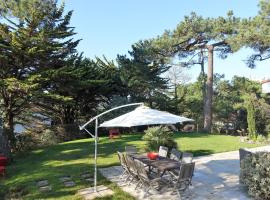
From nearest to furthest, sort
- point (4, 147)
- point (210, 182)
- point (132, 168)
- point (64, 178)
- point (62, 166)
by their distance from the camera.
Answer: point (132, 168), point (210, 182), point (64, 178), point (62, 166), point (4, 147)

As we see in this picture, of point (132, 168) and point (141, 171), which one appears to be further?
point (132, 168)

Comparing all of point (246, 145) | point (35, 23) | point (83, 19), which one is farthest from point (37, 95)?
point (246, 145)

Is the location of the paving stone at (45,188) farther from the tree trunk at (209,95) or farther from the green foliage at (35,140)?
the tree trunk at (209,95)

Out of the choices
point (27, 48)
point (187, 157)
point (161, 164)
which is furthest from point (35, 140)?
point (161, 164)

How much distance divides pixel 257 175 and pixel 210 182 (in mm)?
1759

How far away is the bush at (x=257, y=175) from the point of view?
792 cm

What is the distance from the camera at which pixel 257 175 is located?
8.13m

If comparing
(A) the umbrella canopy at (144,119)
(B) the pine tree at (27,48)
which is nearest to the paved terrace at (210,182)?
(A) the umbrella canopy at (144,119)

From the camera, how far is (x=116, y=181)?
33.0 feet

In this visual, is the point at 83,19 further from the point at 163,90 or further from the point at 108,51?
the point at 163,90

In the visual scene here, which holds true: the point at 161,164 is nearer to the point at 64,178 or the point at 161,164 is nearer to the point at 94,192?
the point at 94,192

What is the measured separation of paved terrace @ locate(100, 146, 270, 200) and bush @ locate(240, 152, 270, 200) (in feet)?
1.02

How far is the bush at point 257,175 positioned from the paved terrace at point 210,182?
310 mm

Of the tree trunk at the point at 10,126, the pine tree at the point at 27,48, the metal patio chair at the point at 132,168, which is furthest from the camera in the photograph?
the tree trunk at the point at 10,126
